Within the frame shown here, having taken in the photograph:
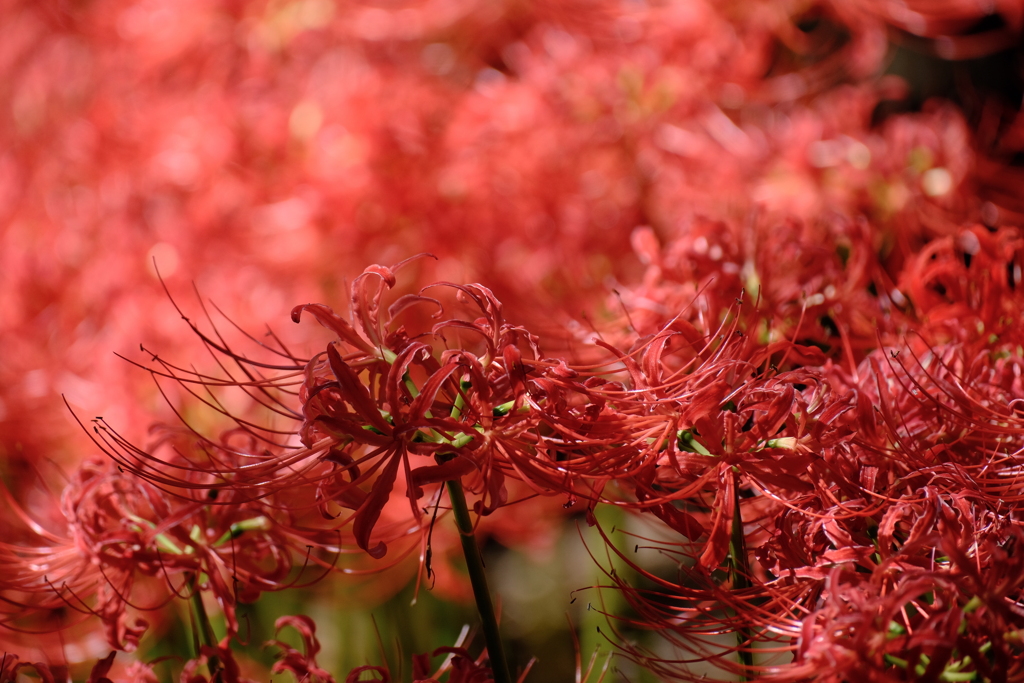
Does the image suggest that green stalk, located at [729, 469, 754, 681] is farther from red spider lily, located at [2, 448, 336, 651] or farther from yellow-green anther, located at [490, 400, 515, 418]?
red spider lily, located at [2, 448, 336, 651]

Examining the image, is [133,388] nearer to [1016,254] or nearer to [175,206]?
[175,206]

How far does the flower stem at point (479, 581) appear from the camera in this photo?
41 cm

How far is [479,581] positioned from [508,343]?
0.38 feet

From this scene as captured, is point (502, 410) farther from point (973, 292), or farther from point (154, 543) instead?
point (973, 292)

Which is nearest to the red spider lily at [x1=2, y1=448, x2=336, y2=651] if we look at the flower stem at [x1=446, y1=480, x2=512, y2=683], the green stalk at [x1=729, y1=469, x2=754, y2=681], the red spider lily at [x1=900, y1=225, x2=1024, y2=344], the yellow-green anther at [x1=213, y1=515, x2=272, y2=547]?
the yellow-green anther at [x1=213, y1=515, x2=272, y2=547]

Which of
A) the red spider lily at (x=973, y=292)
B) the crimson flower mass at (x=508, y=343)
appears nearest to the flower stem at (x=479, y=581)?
the crimson flower mass at (x=508, y=343)

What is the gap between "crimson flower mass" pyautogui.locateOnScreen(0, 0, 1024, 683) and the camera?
1.39 feet

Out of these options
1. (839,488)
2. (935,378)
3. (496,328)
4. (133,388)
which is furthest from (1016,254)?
(133,388)

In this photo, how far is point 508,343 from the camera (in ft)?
1.35

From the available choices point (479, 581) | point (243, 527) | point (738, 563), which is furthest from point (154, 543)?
point (738, 563)

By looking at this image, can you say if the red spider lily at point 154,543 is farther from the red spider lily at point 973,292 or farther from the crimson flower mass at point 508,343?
the red spider lily at point 973,292

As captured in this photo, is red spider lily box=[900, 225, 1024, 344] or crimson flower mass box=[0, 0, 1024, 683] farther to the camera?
red spider lily box=[900, 225, 1024, 344]

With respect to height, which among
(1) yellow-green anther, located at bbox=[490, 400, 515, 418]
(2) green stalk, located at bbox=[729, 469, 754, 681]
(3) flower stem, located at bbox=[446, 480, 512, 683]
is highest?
(1) yellow-green anther, located at bbox=[490, 400, 515, 418]

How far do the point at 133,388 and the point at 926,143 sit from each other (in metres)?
0.91
